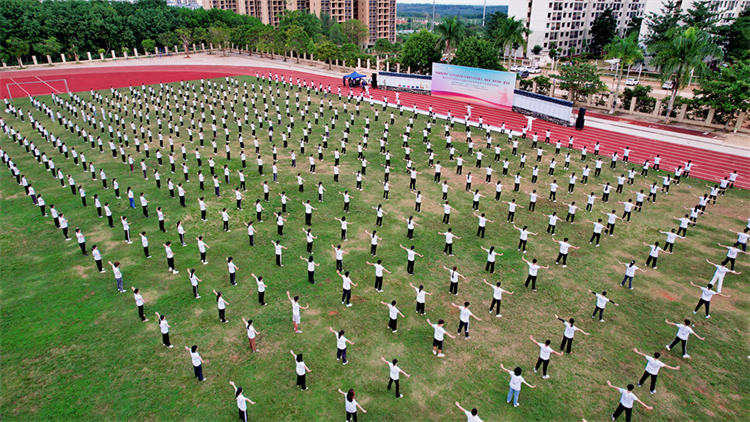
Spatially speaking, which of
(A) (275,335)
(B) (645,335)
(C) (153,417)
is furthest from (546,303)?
(C) (153,417)

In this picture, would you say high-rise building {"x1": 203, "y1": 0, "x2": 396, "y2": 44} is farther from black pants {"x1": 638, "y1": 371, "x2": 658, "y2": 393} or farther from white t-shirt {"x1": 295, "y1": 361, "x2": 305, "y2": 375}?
black pants {"x1": 638, "y1": 371, "x2": 658, "y2": 393}

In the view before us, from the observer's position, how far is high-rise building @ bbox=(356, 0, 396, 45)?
123 metres

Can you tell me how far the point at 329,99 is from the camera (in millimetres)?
35219

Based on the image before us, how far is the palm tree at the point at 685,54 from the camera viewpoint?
28844mm

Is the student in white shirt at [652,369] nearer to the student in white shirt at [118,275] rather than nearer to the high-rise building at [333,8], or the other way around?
the student in white shirt at [118,275]

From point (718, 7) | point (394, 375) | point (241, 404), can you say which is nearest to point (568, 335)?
point (394, 375)

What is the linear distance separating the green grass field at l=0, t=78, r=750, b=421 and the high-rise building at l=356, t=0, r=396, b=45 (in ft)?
382

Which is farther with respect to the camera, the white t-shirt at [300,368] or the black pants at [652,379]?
the black pants at [652,379]

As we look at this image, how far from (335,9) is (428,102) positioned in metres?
90.8

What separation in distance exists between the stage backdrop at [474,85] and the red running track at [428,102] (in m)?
0.74

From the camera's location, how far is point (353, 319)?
37.8 feet

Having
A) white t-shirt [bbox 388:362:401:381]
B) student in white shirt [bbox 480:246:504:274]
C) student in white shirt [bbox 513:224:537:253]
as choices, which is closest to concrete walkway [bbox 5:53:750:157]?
student in white shirt [bbox 513:224:537:253]

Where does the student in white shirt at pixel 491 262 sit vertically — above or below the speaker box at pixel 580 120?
below

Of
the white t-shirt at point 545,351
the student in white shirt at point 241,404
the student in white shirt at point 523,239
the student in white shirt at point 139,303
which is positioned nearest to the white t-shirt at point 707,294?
the student in white shirt at point 523,239
